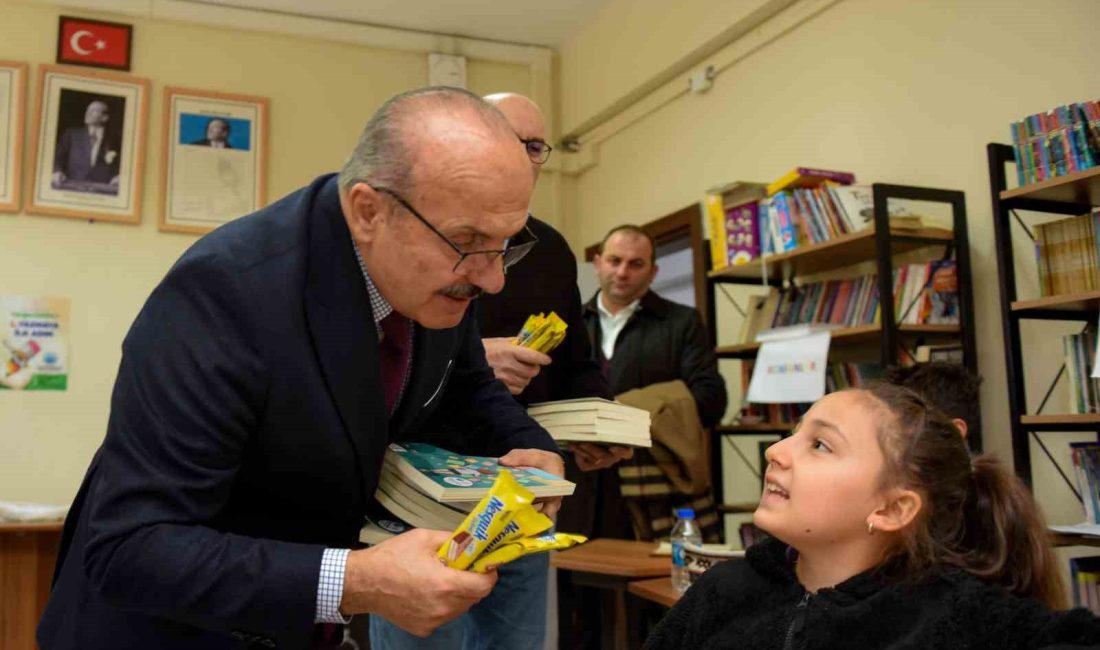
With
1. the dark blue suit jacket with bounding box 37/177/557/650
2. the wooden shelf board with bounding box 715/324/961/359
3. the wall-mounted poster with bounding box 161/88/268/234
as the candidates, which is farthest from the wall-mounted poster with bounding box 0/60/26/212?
the dark blue suit jacket with bounding box 37/177/557/650

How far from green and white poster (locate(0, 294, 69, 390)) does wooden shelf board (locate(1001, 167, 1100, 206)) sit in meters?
4.96

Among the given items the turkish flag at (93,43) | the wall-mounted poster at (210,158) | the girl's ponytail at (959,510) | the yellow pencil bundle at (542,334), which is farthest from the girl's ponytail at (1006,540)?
the turkish flag at (93,43)

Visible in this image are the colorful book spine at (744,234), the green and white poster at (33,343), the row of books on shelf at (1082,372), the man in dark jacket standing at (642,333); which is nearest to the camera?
the row of books on shelf at (1082,372)

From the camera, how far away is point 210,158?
5805mm

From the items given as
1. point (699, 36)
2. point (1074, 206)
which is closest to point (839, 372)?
point (1074, 206)

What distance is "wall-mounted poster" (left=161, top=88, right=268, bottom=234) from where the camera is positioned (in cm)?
572

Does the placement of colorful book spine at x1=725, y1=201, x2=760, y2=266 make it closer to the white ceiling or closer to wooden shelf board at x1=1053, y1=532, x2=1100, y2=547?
wooden shelf board at x1=1053, y1=532, x2=1100, y2=547

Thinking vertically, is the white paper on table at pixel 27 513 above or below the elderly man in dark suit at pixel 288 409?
below

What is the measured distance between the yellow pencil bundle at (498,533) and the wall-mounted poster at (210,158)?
16.6 ft

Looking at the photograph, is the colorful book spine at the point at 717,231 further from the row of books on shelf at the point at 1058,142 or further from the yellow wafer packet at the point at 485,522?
the yellow wafer packet at the point at 485,522

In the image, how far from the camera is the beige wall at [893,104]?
3264 mm

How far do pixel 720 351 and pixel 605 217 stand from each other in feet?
7.44

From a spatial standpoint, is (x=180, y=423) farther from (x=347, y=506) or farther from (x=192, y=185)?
(x=192, y=185)

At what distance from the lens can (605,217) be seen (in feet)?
20.8
